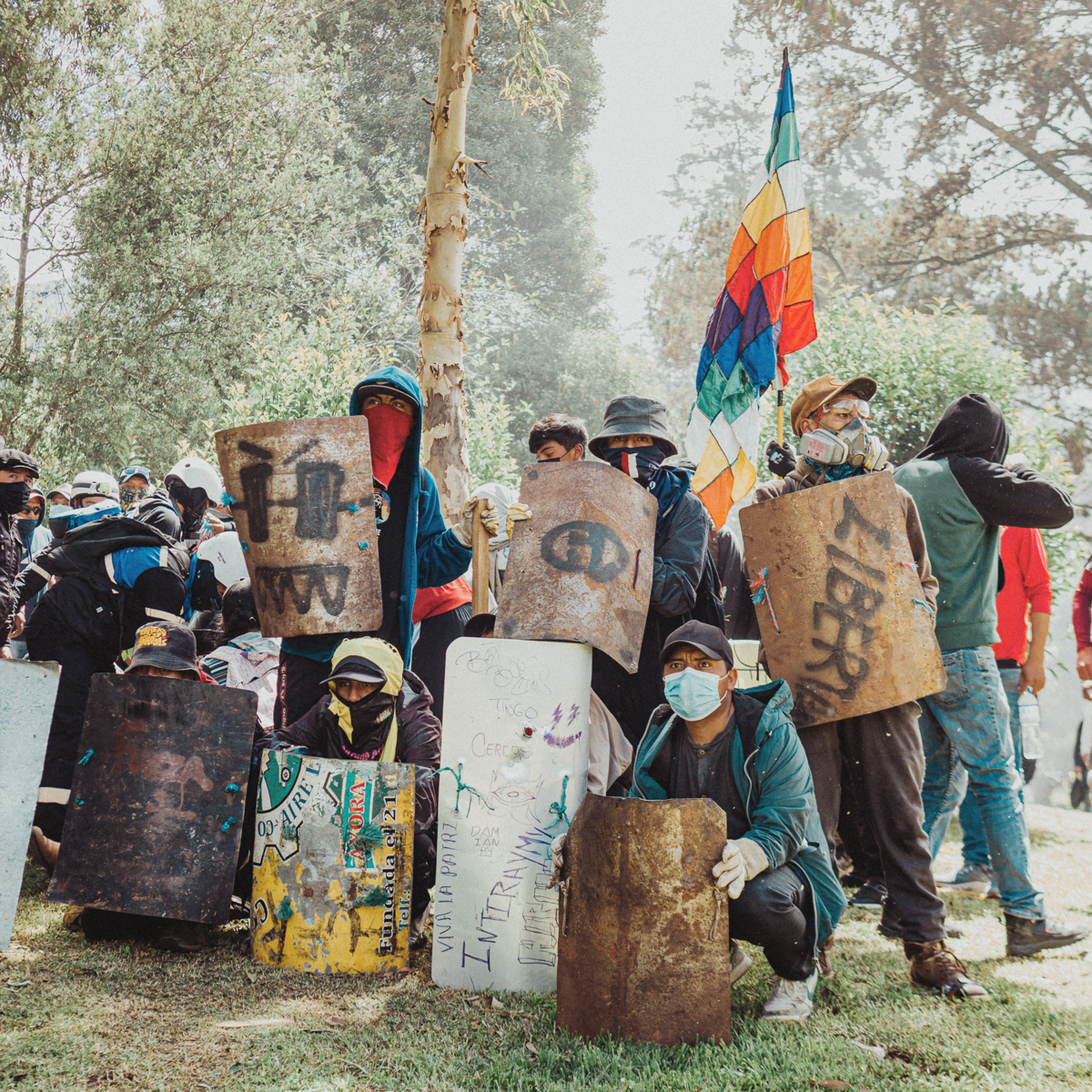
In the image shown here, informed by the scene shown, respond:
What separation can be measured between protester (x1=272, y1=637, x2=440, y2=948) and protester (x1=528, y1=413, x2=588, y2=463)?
1.18 meters

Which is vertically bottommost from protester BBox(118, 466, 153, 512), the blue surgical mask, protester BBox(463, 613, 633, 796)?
protester BBox(463, 613, 633, 796)

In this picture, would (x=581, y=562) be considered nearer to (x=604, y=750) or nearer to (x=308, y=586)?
(x=604, y=750)

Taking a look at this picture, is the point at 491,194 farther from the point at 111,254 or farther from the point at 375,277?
the point at 111,254

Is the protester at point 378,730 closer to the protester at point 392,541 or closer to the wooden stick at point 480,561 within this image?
the protester at point 392,541

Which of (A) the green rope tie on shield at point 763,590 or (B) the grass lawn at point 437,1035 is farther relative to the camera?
(A) the green rope tie on shield at point 763,590

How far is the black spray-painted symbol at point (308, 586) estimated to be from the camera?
3.86m

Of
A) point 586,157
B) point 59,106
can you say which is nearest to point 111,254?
point 59,106

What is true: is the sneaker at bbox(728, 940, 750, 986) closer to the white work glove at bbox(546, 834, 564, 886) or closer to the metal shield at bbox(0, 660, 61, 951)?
the white work glove at bbox(546, 834, 564, 886)

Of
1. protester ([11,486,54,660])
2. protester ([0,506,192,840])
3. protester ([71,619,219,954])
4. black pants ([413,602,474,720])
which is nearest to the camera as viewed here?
protester ([71,619,219,954])

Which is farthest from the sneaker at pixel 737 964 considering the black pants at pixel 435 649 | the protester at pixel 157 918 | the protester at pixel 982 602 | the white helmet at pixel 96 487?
the white helmet at pixel 96 487

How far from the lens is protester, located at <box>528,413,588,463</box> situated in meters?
4.59

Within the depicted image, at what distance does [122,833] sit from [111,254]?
554 inches

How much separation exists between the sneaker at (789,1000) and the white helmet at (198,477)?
4.80 metres

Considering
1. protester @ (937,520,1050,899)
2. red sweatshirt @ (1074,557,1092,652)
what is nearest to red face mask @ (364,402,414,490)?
protester @ (937,520,1050,899)
